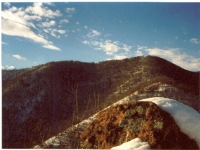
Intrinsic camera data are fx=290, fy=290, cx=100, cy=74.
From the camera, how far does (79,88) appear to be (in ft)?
86.0

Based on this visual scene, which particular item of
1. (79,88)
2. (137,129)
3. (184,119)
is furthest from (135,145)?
(79,88)

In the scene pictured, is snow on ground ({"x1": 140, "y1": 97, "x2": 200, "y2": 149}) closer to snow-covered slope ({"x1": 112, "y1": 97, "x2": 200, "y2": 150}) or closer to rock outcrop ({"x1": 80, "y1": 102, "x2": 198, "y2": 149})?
snow-covered slope ({"x1": 112, "y1": 97, "x2": 200, "y2": 150})

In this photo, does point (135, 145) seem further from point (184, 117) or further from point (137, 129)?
point (184, 117)

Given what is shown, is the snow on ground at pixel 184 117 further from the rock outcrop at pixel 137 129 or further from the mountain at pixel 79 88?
the mountain at pixel 79 88

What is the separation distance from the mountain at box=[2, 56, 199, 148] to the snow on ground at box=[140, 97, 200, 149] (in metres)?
9.21

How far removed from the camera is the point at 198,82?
82.4ft

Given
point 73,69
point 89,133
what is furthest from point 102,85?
point 89,133

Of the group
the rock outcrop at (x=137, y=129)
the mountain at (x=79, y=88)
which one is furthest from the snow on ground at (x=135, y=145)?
the mountain at (x=79, y=88)

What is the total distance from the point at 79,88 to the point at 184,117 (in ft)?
64.5

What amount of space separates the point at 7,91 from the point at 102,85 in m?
8.59

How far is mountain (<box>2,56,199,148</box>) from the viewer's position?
63.4 feet

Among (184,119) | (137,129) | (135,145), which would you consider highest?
(184,119)

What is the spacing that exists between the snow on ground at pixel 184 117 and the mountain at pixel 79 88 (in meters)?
9.21

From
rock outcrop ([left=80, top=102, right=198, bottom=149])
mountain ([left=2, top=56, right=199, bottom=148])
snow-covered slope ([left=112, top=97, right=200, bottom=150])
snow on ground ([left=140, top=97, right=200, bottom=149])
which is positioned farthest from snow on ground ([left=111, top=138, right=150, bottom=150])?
mountain ([left=2, top=56, right=199, bottom=148])
